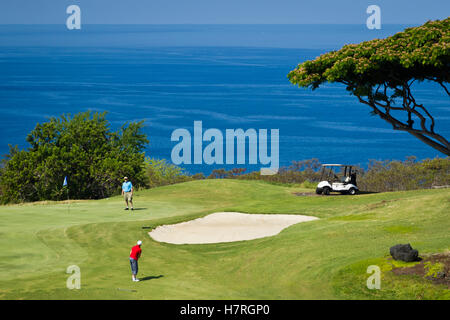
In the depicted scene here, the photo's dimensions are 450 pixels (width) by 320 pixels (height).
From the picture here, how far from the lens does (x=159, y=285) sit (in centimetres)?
2120

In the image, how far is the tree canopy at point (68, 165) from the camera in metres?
61.7

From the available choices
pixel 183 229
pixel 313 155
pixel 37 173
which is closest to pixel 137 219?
pixel 183 229

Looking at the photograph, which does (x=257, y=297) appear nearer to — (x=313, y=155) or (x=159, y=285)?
(x=159, y=285)

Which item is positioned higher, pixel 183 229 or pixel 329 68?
pixel 329 68

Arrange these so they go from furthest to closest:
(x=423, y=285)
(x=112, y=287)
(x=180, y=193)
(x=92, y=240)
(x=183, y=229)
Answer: (x=180, y=193) → (x=183, y=229) → (x=92, y=240) → (x=112, y=287) → (x=423, y=285)

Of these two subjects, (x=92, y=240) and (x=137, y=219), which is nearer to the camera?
(x=92, y=240)

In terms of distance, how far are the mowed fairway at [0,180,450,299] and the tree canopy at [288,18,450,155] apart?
17.2 feet

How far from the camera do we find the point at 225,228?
3500 centimetres

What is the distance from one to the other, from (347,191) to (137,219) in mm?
16915

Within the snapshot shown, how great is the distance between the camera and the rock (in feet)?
67.8
